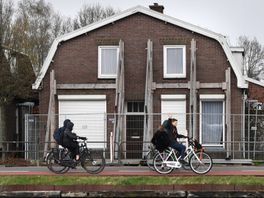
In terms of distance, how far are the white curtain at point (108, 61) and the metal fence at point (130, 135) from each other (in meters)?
2.45

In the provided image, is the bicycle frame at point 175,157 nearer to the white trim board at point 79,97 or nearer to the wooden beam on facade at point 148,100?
the wooden beam on facade at point 148,100

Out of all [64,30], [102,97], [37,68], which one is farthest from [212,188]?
[64,30]

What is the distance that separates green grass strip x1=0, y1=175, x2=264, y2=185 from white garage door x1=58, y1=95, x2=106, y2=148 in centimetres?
845

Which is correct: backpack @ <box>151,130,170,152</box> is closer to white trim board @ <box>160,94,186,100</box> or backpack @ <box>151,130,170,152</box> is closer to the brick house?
the brick house

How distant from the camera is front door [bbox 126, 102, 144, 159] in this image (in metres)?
25.2

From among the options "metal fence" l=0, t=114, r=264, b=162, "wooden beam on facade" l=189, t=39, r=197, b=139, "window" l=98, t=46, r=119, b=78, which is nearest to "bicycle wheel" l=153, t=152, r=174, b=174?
"metal fence" l=0, t=114, r=264, b=162

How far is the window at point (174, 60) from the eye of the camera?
2672 centimetres

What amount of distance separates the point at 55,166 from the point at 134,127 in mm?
8351

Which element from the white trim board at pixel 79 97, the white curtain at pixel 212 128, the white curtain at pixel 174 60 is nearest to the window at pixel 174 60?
the white curtain at pixel 174 60

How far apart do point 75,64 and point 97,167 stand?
10157 millimetres

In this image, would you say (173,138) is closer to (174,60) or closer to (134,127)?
(134,127)

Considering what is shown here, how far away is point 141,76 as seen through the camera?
2691 cm

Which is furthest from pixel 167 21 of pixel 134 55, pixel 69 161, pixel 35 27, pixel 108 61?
pixel 35 27

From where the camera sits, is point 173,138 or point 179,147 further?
point 173,138
